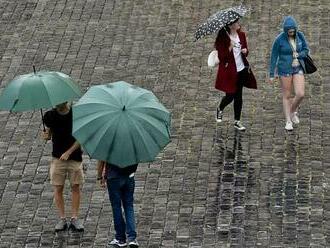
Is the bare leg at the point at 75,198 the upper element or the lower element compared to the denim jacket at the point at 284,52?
lower

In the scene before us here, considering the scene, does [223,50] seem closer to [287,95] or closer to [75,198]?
[287,95]

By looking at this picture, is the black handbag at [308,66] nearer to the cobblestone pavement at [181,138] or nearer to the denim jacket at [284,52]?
the denim jacket at [284,52]

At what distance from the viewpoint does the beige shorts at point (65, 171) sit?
39.7 feet

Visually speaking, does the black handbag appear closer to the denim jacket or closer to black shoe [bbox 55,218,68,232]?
the denim jacket

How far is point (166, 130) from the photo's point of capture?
36.9ft

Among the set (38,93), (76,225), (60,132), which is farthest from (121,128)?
(76,225)

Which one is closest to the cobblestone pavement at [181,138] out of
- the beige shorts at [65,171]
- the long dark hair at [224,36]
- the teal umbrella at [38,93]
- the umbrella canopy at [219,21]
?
the beige shorts at [65,171]

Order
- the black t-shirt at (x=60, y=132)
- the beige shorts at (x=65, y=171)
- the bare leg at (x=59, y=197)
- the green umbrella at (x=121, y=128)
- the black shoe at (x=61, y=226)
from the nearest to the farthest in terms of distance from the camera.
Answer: the green umbrella at (x=121, y=128), the black t-shirt at (x=60, y=132), the beige shorts at (x=65, y=171), the bare leg at (x=59, y=197), the black shoe at (x=61, y=226)

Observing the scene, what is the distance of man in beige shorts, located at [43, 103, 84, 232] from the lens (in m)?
11.8

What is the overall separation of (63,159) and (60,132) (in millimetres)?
317

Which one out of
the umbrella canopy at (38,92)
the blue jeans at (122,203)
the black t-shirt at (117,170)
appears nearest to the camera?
the black t-shirt at (117,170)

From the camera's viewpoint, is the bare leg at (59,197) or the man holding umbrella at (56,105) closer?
the man holding umbrella at (56,105)

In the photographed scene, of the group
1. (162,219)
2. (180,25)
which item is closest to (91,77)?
(180,25)

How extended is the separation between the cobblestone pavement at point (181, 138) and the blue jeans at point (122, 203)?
1.22ft
